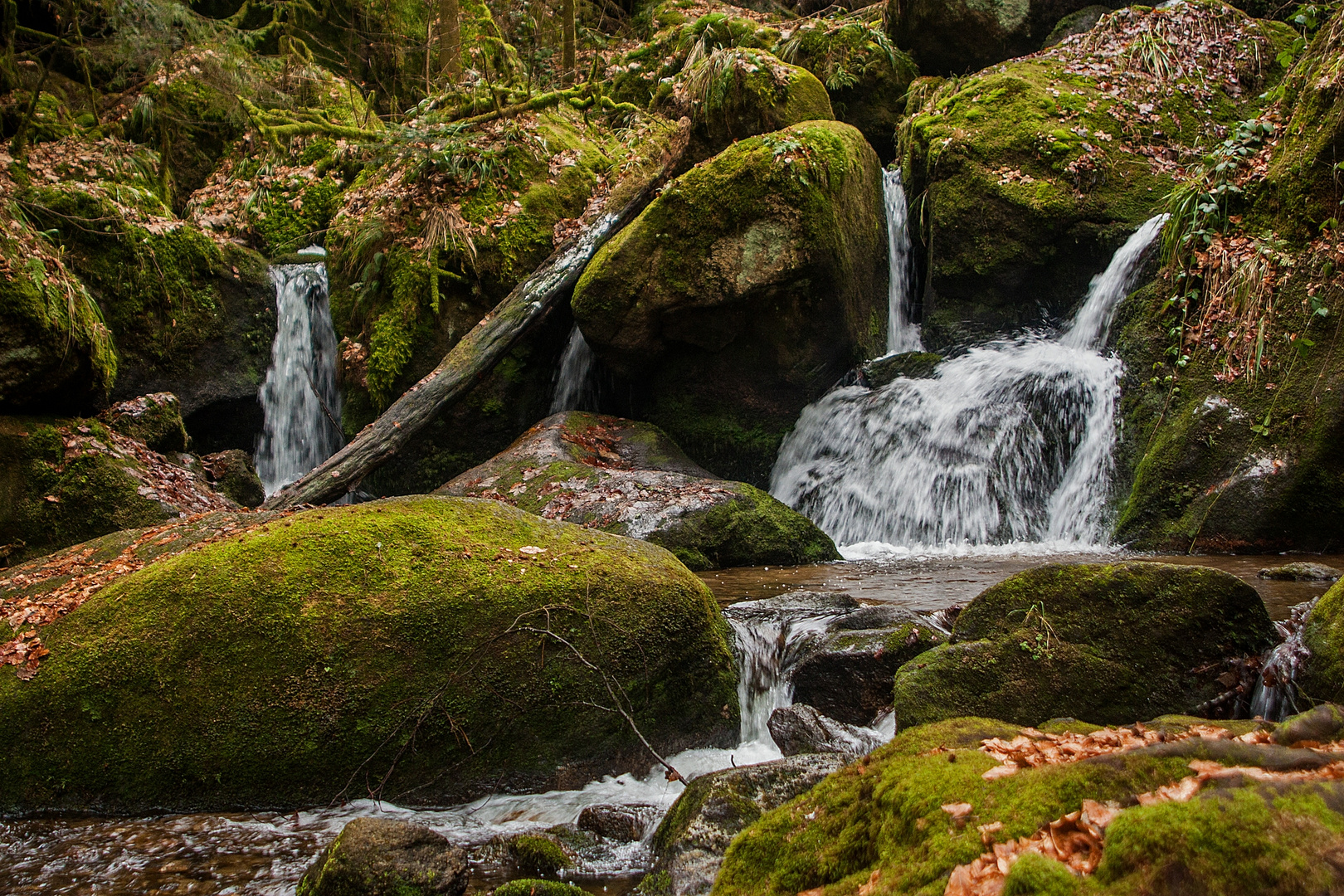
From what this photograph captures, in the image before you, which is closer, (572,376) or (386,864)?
(386,864)

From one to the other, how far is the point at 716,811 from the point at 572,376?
7.68m

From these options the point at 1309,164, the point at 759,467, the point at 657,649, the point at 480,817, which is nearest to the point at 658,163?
the point at 759,467

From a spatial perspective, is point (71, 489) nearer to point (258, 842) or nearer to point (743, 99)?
point (258, 842)

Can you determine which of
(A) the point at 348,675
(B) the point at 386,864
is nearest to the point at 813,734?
(B) the point at 386,864

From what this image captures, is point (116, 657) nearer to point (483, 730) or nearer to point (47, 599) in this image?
point (47, 599)

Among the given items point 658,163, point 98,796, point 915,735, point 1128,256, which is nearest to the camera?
point 915,735

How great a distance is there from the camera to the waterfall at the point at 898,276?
10.1m

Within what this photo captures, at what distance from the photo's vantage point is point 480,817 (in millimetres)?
3301

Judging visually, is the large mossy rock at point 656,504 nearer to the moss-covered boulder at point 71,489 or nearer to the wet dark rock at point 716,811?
the moss-covered boulder at point 71,489

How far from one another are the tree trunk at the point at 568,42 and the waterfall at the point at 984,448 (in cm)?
927

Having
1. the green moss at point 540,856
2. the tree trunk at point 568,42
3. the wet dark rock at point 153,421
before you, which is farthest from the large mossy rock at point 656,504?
the tree trunk at point 568,42

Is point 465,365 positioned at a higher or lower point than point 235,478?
higher

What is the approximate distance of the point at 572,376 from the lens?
987cm

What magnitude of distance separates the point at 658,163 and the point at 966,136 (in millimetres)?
4057
